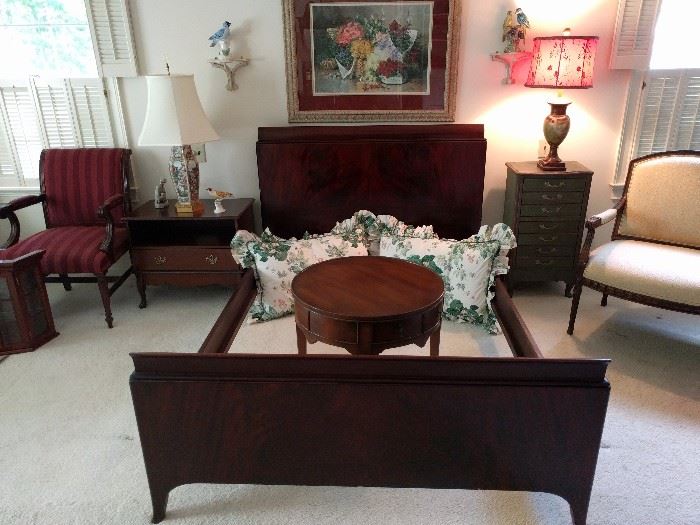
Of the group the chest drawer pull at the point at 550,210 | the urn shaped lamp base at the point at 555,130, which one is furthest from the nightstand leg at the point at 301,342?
the urn shaped lamp base at the point at 555,130

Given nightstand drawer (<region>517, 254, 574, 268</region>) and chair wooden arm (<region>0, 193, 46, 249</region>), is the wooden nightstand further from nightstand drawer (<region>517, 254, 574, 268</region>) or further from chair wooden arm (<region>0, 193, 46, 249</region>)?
nightstand drawer (<region>517, 254, 574, 268</region>)

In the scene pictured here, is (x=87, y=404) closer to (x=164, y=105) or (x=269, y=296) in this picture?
(x=269, y=296)

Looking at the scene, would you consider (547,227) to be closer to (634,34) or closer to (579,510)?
(634,34)

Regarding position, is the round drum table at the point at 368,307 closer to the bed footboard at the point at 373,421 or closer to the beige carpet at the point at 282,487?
the bed footboard at the point at 373,421

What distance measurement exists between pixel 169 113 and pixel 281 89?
733 mm

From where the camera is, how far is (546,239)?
3184mm

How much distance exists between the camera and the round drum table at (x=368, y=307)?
1856 millimetres

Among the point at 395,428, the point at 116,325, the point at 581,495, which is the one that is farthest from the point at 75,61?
the point at 581,495

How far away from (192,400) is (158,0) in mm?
2614

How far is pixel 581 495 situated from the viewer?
63.3 inches

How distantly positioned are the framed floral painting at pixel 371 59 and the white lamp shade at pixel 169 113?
2.15 feet

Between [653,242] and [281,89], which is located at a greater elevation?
[281,89]

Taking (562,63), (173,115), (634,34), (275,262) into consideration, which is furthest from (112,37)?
(634,34)

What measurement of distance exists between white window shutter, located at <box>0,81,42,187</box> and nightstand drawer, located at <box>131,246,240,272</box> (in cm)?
109
